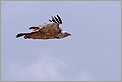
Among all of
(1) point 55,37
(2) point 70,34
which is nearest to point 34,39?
(1) point 55,37

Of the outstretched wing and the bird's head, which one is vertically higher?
the outstretched wing

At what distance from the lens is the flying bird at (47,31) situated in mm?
9008

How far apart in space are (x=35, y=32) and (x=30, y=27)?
68 centimetres

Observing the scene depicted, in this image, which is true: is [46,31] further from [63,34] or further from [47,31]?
[63,34]

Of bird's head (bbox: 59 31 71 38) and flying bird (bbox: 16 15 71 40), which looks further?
bird's head (bbox: 59 31 71 38)

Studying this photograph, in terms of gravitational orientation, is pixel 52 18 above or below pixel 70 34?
above

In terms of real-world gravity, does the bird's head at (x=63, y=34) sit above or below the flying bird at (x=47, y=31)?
below

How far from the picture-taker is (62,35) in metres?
9.99

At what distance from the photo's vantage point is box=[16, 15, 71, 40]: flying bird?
9.01 m

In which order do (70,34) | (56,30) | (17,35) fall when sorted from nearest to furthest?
(17,35) → (56,30) → (70,34)

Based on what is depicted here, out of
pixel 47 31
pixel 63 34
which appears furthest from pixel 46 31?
pixel 63 34

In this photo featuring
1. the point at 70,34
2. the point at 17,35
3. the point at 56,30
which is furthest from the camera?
the point at 70,34

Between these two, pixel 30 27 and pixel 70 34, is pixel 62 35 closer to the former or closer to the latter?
pixel 70 34

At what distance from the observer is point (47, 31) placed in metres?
9.19
